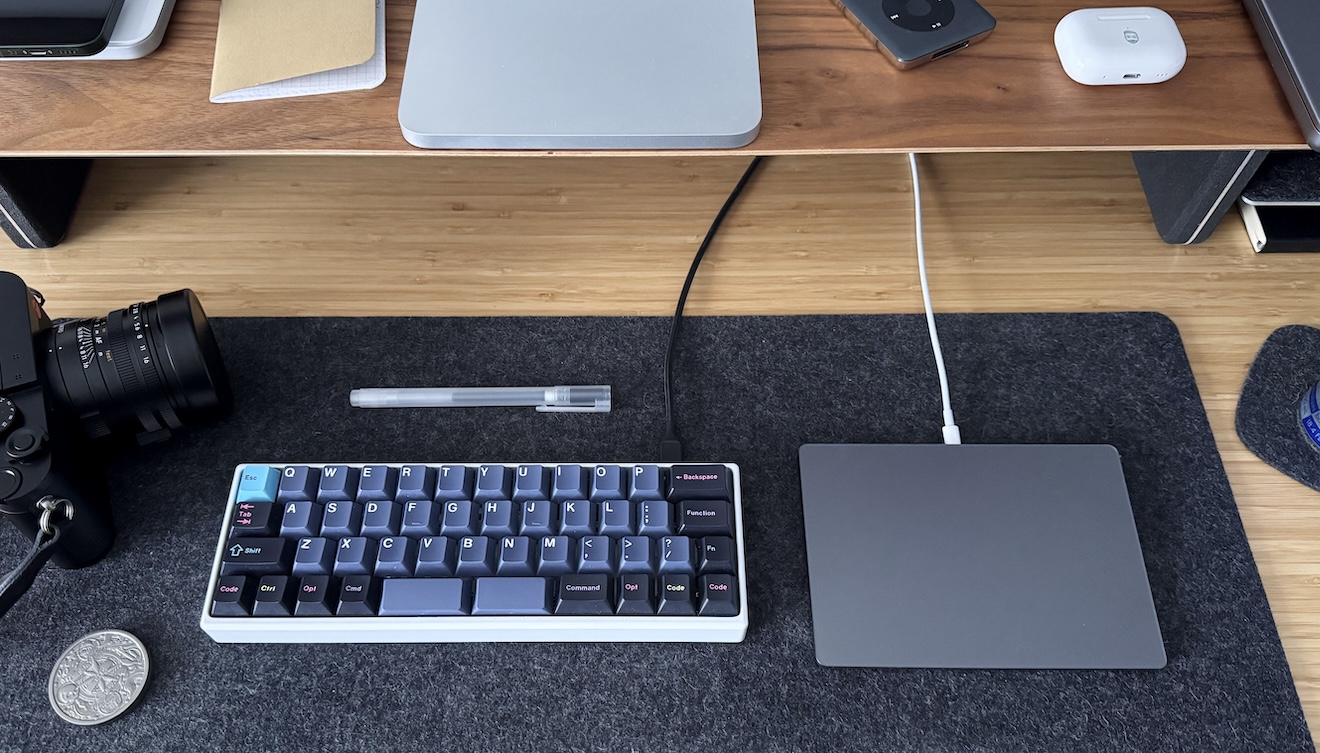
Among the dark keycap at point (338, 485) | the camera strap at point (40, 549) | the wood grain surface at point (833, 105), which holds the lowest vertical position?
the dark keycap at point (338, 485)

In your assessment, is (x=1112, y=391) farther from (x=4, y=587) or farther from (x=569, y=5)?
(x=4, y=587)

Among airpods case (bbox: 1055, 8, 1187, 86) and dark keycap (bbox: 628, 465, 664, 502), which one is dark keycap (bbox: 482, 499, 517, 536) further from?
airpods case (bbox: 1055, 8, 1187, 86)

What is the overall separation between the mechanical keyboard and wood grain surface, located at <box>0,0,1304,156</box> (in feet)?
0.62

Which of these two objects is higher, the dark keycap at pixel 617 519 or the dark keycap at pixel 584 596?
the dark keycap at pixel 617 519

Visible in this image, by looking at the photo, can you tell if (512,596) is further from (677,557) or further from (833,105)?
(833,105)

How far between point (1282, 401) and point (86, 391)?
72 centimetres

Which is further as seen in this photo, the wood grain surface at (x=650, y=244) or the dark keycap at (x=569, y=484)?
the wood grain surface at (x=650, y=244)

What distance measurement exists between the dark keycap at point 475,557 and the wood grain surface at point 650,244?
0.58 ft

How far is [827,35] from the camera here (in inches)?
21.0

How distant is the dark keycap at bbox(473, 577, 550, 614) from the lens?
484mm

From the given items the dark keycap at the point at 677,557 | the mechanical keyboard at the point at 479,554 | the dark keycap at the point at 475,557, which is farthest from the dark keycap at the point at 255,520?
the dark keycap at the point at 677,557

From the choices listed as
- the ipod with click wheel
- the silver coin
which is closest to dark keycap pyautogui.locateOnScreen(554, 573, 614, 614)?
the silver coin

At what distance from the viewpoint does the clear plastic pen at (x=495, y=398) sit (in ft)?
1.87

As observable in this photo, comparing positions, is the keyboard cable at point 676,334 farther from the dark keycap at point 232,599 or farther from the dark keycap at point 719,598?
the dark keycap at point 232,599
